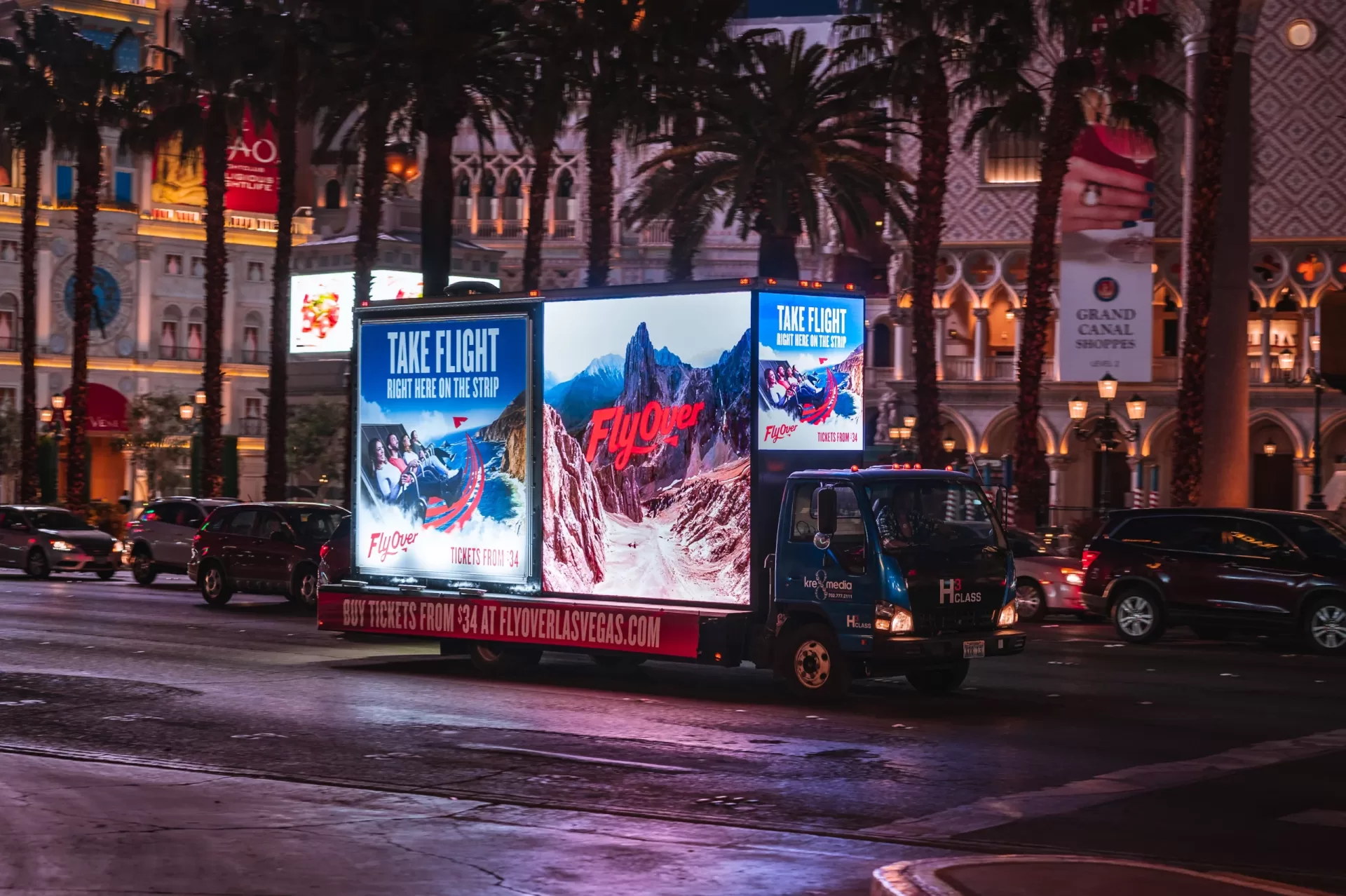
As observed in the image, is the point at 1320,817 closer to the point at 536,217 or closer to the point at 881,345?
the point at 536,217

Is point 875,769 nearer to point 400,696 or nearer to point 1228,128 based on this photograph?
point 400,696

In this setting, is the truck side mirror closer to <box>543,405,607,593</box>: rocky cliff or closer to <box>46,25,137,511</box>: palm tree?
<box>543,405,607,593</box>: rocky cliff

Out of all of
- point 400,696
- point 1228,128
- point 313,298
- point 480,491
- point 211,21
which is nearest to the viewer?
point 400,696

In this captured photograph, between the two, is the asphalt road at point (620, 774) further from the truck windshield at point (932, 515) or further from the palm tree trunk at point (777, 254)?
the palm tree trunk at point (777, 254)

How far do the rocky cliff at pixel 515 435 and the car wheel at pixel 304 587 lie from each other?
36.4ft

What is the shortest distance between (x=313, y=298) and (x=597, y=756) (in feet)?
229

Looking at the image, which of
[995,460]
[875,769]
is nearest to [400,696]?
[875,769]

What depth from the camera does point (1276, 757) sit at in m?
13.6

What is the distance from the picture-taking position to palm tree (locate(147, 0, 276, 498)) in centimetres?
4638

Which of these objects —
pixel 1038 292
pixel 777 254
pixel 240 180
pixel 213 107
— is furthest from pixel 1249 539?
pixel 240 180

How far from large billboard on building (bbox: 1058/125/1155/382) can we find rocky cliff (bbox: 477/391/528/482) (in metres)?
47.2

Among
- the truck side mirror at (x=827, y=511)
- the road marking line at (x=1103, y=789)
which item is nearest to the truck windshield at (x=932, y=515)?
the truck side mirror at (x=827, y=511)

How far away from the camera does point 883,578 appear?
53.0ft

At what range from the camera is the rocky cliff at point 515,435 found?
1859cm
